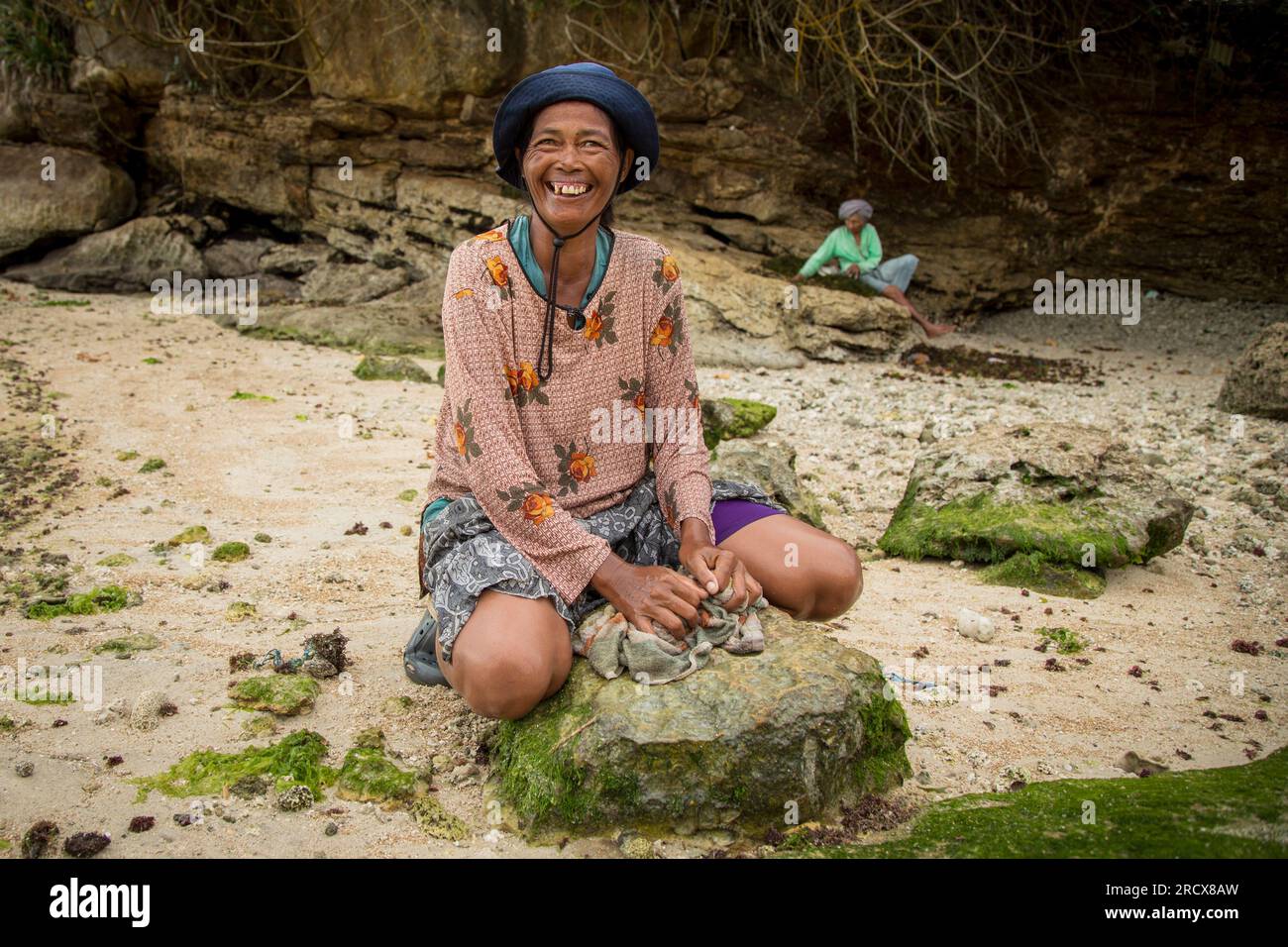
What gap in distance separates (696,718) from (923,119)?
8139mm

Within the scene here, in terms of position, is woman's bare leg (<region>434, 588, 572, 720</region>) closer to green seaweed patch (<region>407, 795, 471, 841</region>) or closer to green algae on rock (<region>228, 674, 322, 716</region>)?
green seaweed patch (<region>407, 795, 471, 841</region>)

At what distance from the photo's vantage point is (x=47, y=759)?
2.71m

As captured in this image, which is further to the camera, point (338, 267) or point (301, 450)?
point (338, 267)

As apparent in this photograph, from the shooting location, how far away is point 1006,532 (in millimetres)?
4398

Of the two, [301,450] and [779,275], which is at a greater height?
[779,275]

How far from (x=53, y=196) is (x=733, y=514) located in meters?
9.30

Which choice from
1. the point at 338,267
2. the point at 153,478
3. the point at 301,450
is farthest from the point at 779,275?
the point at 153,478

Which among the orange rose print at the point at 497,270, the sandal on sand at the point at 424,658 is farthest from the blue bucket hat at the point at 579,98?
the sandal on sand at the point at 424,658

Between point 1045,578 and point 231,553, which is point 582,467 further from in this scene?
point 1045,578

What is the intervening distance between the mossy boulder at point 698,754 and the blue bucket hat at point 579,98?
1.50 meters

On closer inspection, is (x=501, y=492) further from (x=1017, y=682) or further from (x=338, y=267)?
(x=338, y=267)

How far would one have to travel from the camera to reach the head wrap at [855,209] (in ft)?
30.6

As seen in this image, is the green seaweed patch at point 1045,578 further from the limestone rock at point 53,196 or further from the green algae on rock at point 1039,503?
the limestone rock at point 53,196
